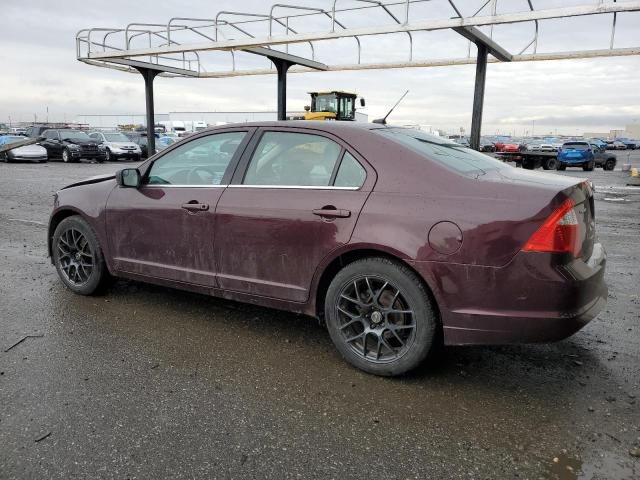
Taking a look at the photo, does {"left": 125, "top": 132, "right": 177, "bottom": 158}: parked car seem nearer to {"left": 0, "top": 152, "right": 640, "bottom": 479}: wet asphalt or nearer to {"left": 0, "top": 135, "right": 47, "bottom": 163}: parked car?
{"left": 0, "top": 135, "right": 47, "bottom": 163}: parked car

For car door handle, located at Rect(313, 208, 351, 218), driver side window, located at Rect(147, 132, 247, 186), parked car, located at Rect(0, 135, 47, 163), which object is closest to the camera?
car door handle, located at Rect(313, 208, 351, 218)

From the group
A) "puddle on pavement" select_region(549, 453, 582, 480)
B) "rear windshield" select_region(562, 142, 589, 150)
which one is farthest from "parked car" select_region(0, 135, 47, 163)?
"puddle on pavement" select_region(549, 453, 582, 480)

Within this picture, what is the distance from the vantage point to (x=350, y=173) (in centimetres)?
345

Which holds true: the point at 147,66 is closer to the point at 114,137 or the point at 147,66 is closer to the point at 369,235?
the point at 114,137

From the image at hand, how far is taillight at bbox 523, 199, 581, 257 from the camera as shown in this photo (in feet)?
9.30

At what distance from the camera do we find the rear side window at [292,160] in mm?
3580

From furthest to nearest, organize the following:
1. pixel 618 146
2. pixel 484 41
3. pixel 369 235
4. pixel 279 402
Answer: pixel 618 146
pixel 484 41
pixel 369 235
pixel 279 402

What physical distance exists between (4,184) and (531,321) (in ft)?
54.2

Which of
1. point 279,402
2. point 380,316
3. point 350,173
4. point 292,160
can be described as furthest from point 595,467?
point 292,160

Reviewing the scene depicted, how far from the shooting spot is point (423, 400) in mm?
3043

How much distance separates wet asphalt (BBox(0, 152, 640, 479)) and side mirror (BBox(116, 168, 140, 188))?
42.1 inches

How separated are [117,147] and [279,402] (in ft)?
94.5

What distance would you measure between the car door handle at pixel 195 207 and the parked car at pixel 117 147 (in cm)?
2702

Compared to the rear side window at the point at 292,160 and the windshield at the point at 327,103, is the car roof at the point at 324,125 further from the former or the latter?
the windshield at the point at 327,103
